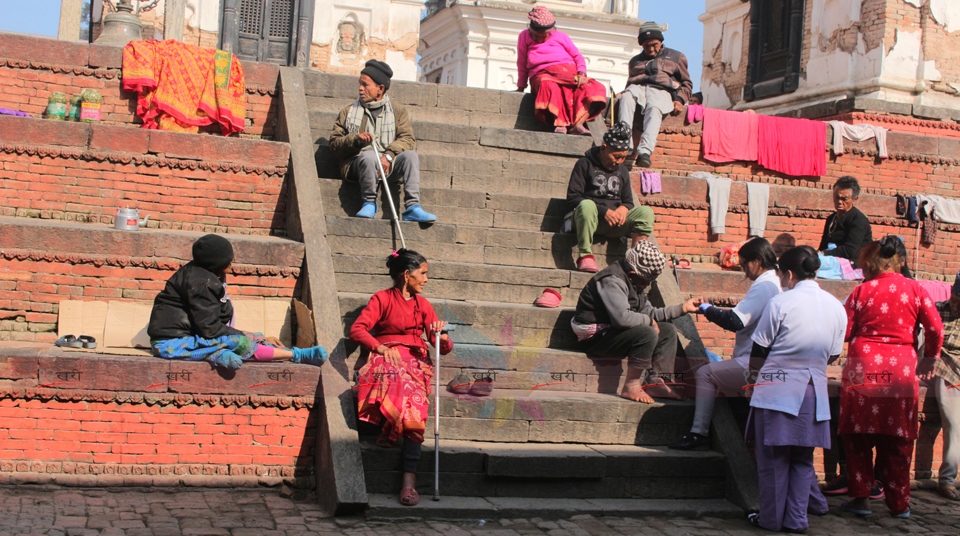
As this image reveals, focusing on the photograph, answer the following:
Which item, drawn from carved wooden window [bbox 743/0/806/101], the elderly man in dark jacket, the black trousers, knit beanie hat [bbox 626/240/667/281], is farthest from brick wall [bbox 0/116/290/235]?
carved wooden window [bbox 743/0/806/101]

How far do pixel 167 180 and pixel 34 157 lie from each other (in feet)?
3.78

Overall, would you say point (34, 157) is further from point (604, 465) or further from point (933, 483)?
point (933, 483)

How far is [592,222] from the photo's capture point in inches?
360

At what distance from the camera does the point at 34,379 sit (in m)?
6.88

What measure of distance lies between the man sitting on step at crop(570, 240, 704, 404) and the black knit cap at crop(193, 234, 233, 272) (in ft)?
8.79

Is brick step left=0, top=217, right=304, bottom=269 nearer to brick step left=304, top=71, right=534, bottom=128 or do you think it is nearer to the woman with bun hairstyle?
brick step left=304, top=71, right=534, bottom=128

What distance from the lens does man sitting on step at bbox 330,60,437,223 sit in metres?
9.16

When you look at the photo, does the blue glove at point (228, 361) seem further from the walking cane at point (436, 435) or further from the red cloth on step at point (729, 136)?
the red cloth on step at point (729, 136)

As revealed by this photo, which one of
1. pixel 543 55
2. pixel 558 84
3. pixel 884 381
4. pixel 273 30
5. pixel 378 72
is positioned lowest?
pixel 884 381

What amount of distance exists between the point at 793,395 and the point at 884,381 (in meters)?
0.96

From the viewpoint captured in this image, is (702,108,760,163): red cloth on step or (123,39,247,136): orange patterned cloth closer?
(123,39,247,136): orange patterned cloth

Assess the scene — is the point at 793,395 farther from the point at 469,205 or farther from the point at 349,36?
the point at 349,36

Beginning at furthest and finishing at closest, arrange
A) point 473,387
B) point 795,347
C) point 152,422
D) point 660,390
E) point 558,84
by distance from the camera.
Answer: point 558,84 → point 660,390 → point 473,387 → point 152,422 → point 795,347

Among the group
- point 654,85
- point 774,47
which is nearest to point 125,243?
point 654,85
